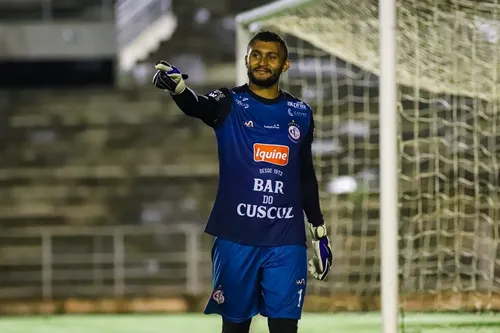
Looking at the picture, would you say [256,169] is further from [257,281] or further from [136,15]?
[136,15]

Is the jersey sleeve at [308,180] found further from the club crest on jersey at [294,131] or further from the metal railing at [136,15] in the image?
the metal railing at [136,15]

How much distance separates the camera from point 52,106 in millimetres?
10977

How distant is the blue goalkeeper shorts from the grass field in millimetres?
2574

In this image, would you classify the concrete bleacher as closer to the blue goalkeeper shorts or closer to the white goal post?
the white goal post

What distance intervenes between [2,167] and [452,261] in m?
5.21

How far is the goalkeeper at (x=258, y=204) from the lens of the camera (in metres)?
2.82

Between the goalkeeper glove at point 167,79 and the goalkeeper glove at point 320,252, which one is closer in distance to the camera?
the goalkeeper glove at point 167,79

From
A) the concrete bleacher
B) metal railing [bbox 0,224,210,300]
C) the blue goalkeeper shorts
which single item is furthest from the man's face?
the concrete bleacher

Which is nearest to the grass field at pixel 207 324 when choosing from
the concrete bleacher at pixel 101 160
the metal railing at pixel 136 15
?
the concrete bleacher at pixel 101 160

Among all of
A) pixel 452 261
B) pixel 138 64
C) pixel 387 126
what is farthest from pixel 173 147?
pixel 387 126

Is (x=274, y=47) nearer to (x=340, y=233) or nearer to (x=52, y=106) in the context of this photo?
(x=340, y=233)

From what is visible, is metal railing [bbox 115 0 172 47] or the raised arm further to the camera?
metal railing [bbox 115 0 172 47]

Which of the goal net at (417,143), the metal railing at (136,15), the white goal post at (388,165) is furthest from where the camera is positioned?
the metal railing at (136,15)

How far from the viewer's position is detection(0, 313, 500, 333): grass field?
583 cm
